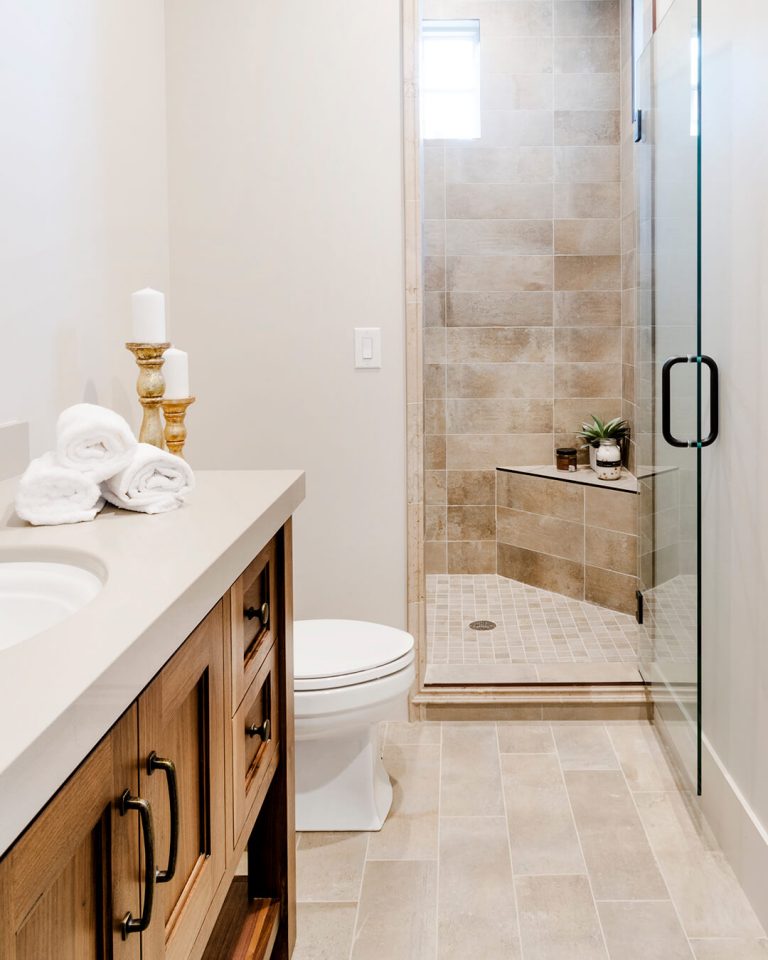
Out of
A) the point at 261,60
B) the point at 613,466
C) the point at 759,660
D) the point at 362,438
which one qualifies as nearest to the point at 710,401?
the point at 759,660

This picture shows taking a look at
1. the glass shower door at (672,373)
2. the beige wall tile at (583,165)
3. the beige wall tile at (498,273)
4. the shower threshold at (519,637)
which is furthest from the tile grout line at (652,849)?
the beige wall tile at (583,165)

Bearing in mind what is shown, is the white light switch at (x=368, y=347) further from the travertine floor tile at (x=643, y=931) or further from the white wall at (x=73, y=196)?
the travertine floor tile at (x=643, y=931)

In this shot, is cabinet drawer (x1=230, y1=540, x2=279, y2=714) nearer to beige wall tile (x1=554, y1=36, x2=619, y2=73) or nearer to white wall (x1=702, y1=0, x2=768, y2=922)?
white wall (x1=702, y1=0, x2=768, y2=922)

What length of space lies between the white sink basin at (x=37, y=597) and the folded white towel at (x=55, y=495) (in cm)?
19

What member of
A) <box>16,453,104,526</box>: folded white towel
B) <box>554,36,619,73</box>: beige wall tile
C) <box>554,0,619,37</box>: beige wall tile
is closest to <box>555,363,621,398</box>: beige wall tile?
<box>554,36,619,73</box>: beige wall tile

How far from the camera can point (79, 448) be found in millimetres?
1340

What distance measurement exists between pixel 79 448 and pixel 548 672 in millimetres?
1940

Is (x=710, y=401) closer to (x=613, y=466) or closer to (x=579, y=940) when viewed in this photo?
(x=579, y=940)

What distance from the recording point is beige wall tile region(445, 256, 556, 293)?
441 cm

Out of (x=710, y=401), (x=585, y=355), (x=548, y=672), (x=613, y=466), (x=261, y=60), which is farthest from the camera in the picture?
(x=585, y=355)

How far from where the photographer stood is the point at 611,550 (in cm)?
386

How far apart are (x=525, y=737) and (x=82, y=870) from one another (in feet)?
6.98

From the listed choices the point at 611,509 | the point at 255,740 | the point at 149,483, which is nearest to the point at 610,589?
the point at 611,509

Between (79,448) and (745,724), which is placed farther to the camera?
(745,724)
